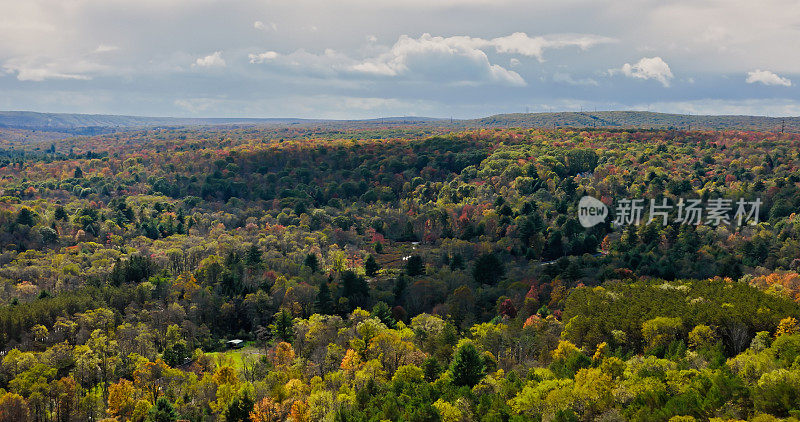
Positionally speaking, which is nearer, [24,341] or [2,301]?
[24,341]

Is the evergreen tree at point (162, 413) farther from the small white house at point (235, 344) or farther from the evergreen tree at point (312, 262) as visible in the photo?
the evergreen tree at point (312, 262)

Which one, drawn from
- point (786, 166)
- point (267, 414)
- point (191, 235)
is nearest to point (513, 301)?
point (267, 414)

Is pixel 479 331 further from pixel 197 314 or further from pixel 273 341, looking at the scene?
pixel 197 314

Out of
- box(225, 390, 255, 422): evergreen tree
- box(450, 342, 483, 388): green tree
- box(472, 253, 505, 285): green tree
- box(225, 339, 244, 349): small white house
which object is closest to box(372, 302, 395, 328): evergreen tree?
box(225, 339, 244, 349): small white house

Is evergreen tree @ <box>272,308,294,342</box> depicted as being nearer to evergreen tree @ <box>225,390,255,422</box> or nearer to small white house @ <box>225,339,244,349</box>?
small white house @ <box>225,339,244,349</box>

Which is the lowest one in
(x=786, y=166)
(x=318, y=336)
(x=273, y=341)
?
(x=273, y=341)

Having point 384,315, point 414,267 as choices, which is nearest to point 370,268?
point 414,267

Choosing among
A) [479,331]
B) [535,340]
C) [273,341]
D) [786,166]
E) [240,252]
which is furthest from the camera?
[786,166]

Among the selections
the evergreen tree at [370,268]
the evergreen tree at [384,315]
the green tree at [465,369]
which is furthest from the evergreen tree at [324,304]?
the green tree at [465,369]
